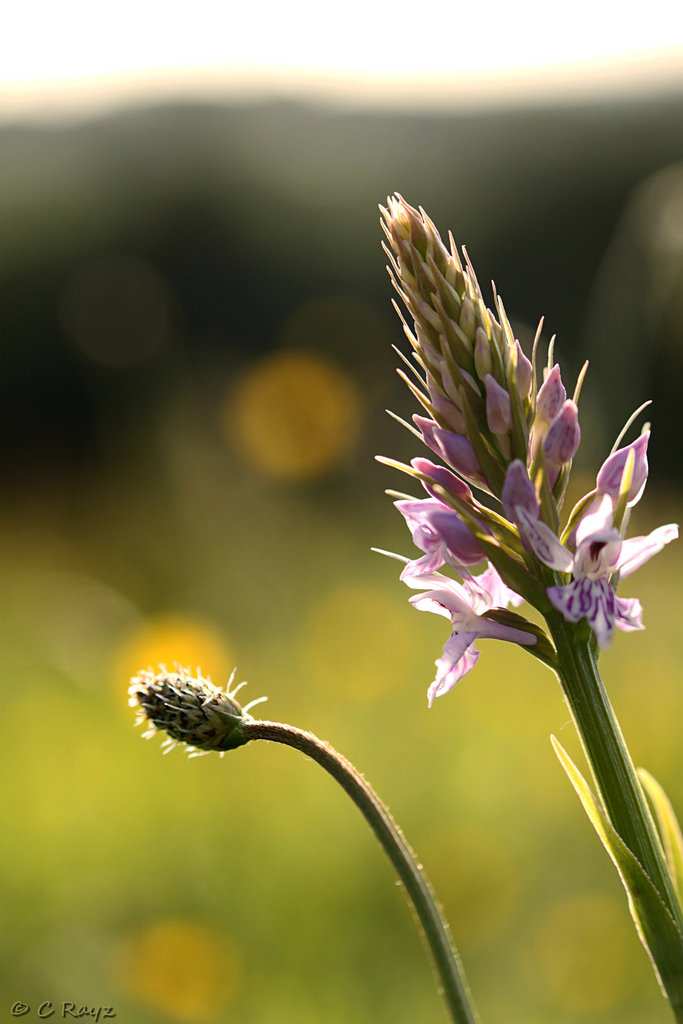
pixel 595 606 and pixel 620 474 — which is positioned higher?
pixel 620 474

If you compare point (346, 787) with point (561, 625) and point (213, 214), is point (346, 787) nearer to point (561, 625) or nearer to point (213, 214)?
point (561, 625)

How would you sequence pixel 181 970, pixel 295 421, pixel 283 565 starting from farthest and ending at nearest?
pixel 295 421
pixel 283 565
pixel 181 970

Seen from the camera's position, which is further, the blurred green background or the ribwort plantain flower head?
the blurred green background

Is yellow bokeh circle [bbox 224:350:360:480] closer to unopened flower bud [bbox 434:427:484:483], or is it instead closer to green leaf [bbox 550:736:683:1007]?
unopened flower bud [bbox 434:427:484:483]

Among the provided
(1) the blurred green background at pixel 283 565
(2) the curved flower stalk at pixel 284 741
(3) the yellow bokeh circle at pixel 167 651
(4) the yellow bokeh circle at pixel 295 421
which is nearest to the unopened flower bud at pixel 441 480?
(2) the curved flower stalk at pixel 284 741

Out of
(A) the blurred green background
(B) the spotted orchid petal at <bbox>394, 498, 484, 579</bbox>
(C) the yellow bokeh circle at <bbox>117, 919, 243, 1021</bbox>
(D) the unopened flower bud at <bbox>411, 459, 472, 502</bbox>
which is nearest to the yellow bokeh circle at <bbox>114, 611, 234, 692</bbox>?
(A) the blurred green background

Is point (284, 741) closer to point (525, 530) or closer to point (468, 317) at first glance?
point (525, 530)

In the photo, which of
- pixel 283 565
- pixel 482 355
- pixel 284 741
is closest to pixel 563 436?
pixel 482 355
